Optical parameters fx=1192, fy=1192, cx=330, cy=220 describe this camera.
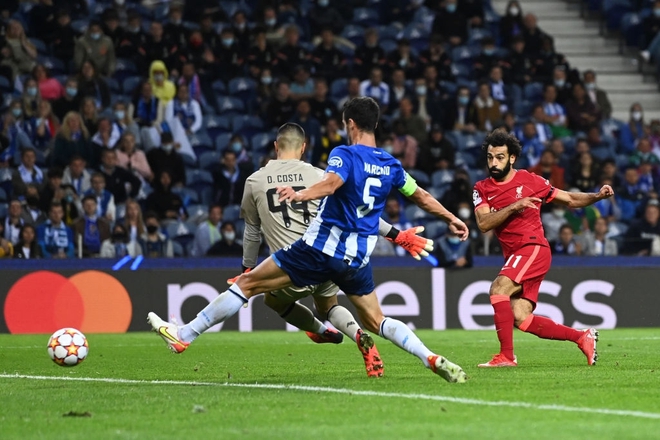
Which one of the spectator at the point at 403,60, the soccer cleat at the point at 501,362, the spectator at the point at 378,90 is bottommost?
the soccer cleat at the point at 501,362

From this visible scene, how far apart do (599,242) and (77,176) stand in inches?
329

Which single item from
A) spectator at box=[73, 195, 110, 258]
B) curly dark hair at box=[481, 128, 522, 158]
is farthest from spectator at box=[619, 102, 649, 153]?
curly dark hair at box=[481, 128, 522, 158]

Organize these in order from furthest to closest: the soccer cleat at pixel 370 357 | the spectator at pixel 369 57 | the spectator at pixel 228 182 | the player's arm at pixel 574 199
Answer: the spectator at pixel 369 57
the spectator at pixel 228 182
the player's arm at pixel 574 199
the soccer cleat at pixel 370 357

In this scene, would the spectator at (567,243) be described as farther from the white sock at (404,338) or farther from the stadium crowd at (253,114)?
the white sock at (404,338)

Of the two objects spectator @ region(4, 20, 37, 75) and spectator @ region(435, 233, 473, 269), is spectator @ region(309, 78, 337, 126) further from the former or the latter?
spectator @ region(4, 20, 37, 75)

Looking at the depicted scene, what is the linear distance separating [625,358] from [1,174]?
1156cm

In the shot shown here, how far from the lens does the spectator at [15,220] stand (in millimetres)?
17812

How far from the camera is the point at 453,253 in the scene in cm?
1822

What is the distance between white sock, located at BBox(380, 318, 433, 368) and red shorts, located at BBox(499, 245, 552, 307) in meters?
2.45

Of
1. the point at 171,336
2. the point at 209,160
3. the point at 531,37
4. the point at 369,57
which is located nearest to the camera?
the point at 171,336

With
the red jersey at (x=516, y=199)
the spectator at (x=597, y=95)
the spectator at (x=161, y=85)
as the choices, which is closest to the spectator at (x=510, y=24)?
the spectator at (x=597, y=95)

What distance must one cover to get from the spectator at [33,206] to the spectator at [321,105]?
5277 millimetres

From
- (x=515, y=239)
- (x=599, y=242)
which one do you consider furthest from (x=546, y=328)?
(x=599, y=242)

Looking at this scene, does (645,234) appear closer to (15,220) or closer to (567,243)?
(567,243)
